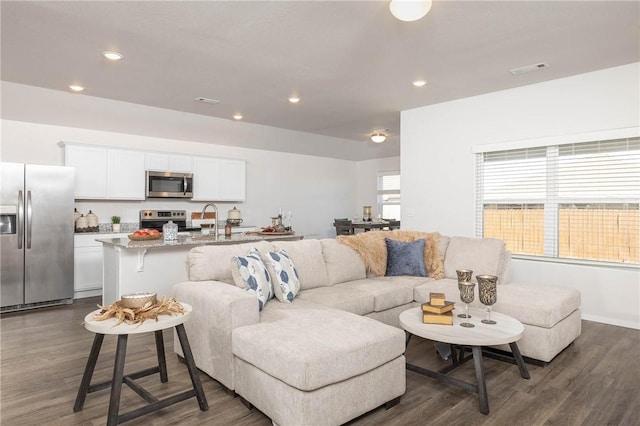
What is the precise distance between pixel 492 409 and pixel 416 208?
3637mm

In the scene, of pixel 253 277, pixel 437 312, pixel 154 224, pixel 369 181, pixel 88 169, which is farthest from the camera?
pixel 369 181

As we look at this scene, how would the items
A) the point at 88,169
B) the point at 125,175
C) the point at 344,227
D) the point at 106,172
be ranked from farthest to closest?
the point at 344,227, the point at 125,175, the point at 106,172, the point at 88,169

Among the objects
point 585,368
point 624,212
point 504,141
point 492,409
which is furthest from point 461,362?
point 504,141

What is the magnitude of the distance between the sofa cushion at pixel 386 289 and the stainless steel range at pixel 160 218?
3.71m

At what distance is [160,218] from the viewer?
20.2ft

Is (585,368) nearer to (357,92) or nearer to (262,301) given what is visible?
(262,301)

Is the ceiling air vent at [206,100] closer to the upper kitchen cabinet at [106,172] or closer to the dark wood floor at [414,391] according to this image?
the upper kitchen cabinet at [106,172]

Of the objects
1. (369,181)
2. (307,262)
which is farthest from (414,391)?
(369,181)

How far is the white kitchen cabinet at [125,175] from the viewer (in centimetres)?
561

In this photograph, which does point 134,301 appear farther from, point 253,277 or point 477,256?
point 477,256

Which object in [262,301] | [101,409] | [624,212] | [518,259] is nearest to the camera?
[101,409]

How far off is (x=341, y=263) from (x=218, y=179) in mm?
3714

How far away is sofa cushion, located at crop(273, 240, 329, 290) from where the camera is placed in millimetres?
3428

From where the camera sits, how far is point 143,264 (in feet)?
13.6
